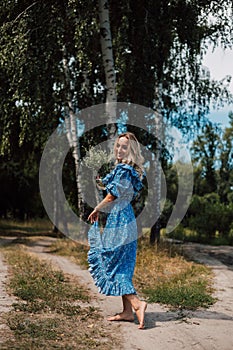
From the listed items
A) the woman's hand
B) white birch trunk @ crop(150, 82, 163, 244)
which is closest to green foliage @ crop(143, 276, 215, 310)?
the woman's hand

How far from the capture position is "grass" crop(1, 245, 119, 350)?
14.2ft

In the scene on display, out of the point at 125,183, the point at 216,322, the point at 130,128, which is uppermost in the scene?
the point at 130,128

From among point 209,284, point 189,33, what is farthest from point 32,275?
point 189,33

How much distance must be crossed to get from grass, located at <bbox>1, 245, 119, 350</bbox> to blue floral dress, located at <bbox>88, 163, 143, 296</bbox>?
445 mm

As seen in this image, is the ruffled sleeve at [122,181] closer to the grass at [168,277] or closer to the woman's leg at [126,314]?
the woman's leg at [126,314]

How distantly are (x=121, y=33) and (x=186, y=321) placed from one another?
22.4 feet

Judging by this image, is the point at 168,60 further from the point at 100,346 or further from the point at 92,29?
the point at 100,346

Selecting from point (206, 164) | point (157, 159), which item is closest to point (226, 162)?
point (206, 164)

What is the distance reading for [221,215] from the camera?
17562 millimetres

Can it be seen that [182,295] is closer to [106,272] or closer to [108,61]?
[106,272]

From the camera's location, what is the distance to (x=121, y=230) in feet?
17.0

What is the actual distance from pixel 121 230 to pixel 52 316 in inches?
46.6

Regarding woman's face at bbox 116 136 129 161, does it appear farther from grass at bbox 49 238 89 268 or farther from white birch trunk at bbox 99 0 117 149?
white birch trunk at bbox 99 0 117 149

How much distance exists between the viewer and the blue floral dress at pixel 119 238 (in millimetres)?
5141
